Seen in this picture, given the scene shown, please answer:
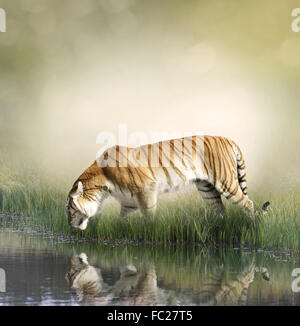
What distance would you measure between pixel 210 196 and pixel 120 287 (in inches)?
69.9

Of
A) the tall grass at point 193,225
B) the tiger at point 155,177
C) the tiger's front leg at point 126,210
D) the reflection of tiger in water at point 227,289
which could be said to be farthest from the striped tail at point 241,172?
the reflection of tiger in water at point 227,289

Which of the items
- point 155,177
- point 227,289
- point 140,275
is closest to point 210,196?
point 155,177

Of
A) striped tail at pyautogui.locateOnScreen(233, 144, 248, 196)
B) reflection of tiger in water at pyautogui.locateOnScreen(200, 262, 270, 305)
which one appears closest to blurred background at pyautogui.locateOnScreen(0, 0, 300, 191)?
striped tail at pyautogui.locateOnScreen(233, 144, 248, 196)

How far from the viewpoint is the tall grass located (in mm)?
4164

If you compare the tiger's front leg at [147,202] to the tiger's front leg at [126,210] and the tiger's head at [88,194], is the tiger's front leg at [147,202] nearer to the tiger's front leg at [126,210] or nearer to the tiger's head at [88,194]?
the tiger's front leg at [126,210]

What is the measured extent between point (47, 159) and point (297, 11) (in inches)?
99.3

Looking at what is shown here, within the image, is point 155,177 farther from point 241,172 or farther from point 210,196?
Result: point 241,172

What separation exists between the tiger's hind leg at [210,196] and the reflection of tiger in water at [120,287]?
3.99 feet

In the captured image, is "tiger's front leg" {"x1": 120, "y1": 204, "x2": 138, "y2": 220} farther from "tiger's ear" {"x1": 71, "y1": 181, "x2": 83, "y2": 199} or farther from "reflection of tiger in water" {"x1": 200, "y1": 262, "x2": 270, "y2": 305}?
"reflection of tiger in water" {"x1": 200, "y1": 262, "x2": 270, "y2": 305}

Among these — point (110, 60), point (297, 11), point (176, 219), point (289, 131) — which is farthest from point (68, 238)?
point (297, 11)

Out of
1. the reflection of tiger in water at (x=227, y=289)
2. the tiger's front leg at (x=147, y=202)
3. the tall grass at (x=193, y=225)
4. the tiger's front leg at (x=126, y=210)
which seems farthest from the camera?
the tiger's front leg at (x=126, y=210)

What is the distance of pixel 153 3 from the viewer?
17.9 ft

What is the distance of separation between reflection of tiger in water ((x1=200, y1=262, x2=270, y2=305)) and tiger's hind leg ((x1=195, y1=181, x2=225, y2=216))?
1270 mm

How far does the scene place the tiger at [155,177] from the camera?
4.39 m
